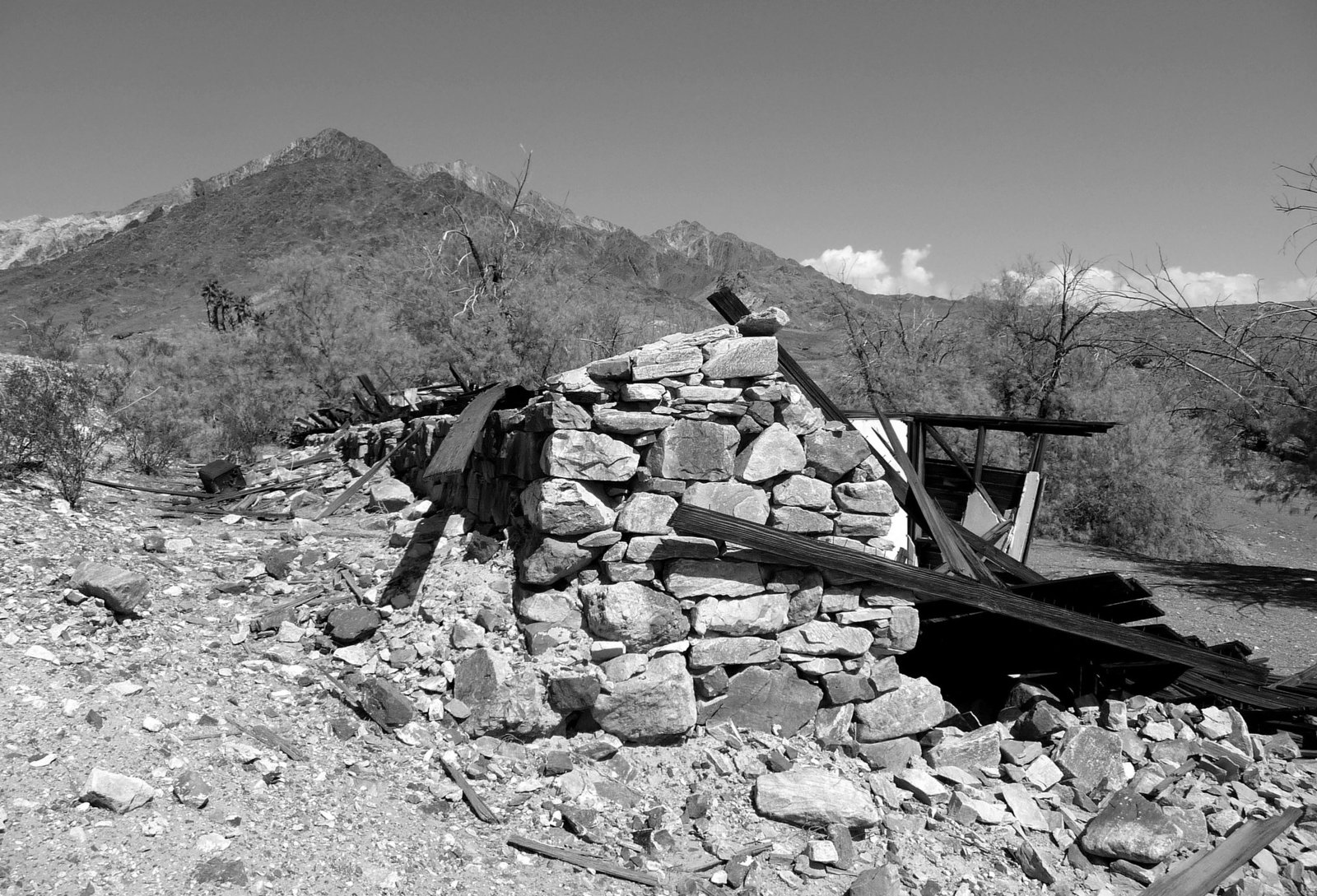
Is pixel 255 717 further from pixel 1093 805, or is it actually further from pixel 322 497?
pixel 1093 805

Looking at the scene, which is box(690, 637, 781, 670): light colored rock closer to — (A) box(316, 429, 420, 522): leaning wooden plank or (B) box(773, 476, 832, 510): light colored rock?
(B) box(773, 476, 832, 510): light colored rock

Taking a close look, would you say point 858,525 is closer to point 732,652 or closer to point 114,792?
point 732,652

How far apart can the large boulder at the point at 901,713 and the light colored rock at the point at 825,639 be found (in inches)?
3.6

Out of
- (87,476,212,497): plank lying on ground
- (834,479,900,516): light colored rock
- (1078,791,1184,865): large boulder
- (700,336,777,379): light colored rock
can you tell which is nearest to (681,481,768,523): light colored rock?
(834,479,900,516): light colored rock

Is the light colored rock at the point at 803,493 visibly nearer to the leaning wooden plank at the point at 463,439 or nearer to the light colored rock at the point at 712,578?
the light colored rock at the point at 712,578

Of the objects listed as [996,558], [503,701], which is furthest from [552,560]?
[996,558]

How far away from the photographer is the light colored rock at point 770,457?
452 cm

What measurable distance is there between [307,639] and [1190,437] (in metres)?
19.1

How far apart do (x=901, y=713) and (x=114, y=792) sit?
4.02m

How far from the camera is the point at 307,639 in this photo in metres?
4.50

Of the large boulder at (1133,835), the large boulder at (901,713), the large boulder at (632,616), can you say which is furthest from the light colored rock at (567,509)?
the large boulder at (1133,835)

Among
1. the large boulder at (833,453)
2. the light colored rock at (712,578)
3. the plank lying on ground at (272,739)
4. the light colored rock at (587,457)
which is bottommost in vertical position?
the plank lying on ground at (272,739)

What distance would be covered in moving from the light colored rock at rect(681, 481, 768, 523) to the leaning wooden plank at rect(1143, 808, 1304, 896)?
9.08 ft

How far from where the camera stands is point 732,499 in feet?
14.6
